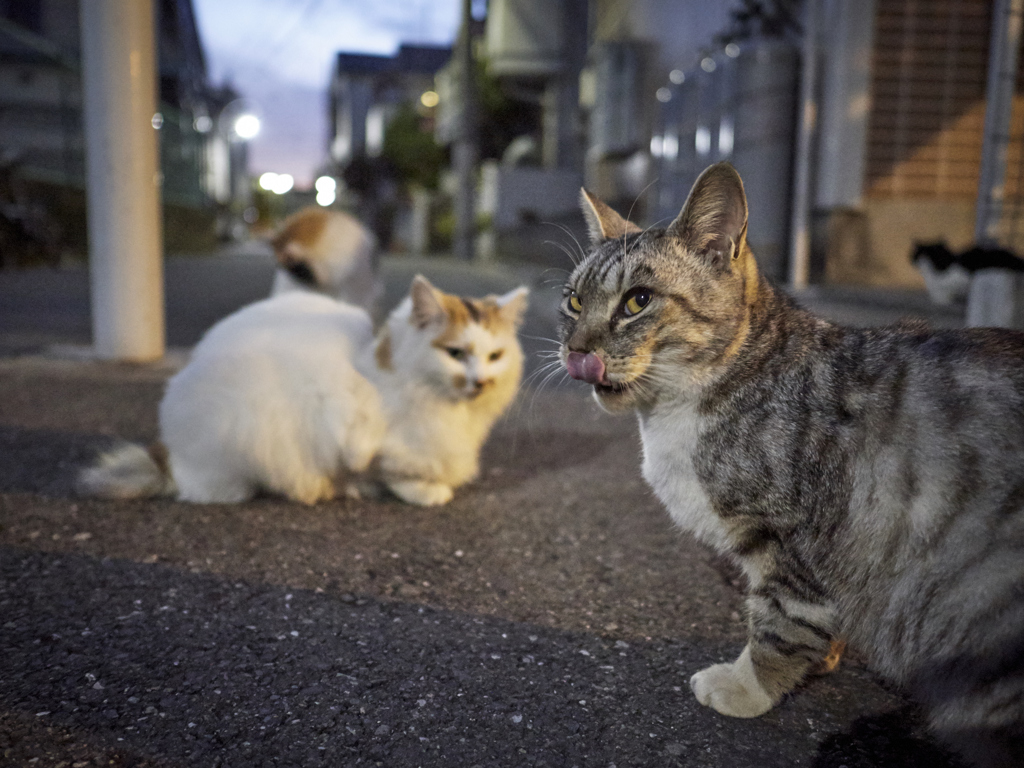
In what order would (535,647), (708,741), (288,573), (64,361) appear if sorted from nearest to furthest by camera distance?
(708,741)
(535,647)
(288,573)
(64,361)

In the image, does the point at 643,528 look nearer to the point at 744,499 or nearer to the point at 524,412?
the point at 744,499

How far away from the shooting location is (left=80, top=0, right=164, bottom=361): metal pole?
5055mm

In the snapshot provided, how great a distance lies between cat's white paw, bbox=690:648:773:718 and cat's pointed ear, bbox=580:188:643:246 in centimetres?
119

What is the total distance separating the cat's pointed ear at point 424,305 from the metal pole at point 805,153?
23.0ft

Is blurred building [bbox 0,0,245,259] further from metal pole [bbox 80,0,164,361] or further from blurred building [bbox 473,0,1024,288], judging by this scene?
blurred building [bbox 473,0,1024,288]

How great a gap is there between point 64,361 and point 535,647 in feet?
15.4

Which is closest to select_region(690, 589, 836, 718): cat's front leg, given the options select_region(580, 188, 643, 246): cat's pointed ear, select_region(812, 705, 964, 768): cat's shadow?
select_region(812, 705, 964, 768): cat's shadow

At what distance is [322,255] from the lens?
5.76m

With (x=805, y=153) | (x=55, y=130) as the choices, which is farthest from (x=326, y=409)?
(x=55, y=130)

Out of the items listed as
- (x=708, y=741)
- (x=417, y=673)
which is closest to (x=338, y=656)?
(x=417, y=673)

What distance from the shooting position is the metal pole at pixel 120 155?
505 centimetres

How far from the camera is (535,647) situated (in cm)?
215

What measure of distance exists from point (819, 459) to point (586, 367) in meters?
0.58

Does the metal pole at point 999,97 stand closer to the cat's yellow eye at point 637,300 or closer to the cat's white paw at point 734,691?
the cat's yellow eye at point 637,300
